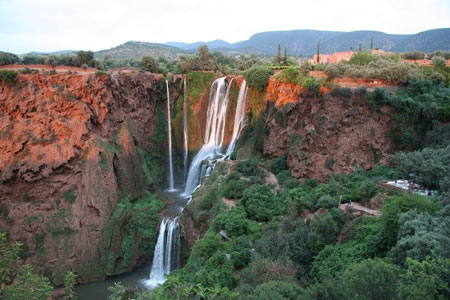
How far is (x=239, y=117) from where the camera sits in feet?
100

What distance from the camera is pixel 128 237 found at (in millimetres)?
24469

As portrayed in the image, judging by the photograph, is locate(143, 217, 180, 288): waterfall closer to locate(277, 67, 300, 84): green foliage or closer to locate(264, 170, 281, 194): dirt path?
locate(264, 170, 281, 194): dirt path

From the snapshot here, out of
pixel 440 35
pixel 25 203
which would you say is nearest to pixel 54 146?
pixel 25 203

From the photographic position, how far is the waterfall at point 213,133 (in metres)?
30.3

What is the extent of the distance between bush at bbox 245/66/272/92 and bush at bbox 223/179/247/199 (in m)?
8.91

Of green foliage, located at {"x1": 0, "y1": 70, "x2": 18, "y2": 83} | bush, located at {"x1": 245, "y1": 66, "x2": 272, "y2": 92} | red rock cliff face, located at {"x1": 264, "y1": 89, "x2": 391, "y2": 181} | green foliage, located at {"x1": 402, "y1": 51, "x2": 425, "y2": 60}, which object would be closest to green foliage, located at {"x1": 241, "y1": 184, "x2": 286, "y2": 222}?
red rock cliff face, located at {"x1": 264, "y1": 89, "x2": 391, "y2": 181}

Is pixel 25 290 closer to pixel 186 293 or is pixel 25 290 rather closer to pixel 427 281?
pixel 186 293

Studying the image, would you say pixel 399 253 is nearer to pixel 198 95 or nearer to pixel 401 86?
pixel 401 86

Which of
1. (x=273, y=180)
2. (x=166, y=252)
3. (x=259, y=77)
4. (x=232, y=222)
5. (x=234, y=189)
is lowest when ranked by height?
(x=166, y=252)

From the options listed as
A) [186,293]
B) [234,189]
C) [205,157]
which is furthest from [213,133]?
[186,293]

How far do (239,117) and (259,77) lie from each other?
4.20m

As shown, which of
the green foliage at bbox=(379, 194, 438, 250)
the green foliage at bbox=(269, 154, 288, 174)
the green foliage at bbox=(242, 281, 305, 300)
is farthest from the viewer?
the green foliage at bbox=(269, 154, 288, 174)

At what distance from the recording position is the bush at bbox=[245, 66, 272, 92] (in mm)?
27906

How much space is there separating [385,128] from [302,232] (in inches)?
382
